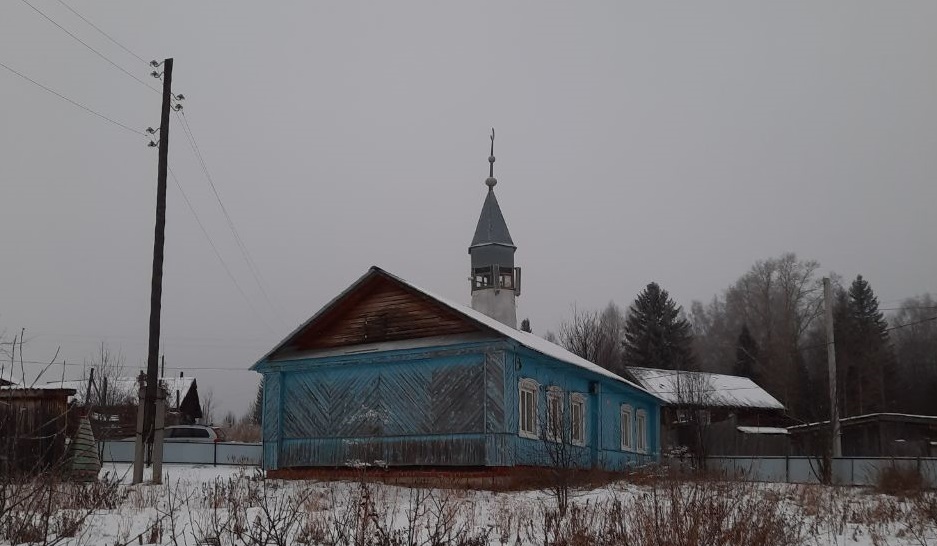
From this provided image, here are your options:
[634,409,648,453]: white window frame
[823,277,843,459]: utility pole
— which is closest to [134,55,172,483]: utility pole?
[634,409,648,453]: white window frame

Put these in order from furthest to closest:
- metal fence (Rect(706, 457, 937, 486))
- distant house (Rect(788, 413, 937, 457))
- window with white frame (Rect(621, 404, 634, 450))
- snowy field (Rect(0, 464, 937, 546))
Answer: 1. distant house (Rect(788, 413, 937, 457))
2. window with white frame (Rect(621, 404, 634, 450))
3. metal fence (Rect(706, 457, 937, 486))
4. snowy field (Rect(0, 464, 937, 546))

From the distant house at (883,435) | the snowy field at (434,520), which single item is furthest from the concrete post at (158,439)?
the distant house at (883,435)

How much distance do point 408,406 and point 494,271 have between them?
12.3m

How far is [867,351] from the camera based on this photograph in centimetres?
6272

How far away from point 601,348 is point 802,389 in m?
14.0

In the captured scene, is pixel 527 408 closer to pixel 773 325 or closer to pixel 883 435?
pixel 883 435

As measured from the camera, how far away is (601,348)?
5384cm

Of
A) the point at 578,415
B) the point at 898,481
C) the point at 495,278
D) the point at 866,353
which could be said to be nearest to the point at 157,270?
the point at 578,415

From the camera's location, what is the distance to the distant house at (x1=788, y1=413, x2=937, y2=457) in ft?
118

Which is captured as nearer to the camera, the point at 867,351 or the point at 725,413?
the point at 725,413

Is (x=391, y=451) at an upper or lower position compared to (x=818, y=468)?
upper

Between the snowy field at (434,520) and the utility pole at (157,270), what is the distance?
2983 millimetres

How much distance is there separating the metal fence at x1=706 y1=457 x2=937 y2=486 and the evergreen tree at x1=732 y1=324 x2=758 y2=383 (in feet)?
99.6

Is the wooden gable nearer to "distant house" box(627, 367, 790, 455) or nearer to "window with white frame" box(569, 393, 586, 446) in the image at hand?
"window with white frame" box(569, 393, 586, 446)
